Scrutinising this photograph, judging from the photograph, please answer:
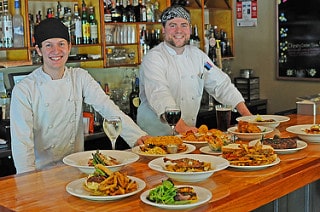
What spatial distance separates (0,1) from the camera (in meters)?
3.81

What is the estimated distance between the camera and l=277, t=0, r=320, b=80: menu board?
16.4 feet

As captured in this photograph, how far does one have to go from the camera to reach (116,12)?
446 centimetres

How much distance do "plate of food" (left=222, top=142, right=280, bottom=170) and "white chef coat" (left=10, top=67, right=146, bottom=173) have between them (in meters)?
0.70

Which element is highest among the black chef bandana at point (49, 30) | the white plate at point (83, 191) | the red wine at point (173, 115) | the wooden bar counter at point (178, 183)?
the black chef bandana at point (49, 30)

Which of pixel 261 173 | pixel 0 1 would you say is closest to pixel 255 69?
pixel 0 1

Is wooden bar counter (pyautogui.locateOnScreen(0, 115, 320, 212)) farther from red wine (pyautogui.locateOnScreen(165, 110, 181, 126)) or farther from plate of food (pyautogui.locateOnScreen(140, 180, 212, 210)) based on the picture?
red wine (pyautogui.locateOnScreen(165, 110, 181, 126))

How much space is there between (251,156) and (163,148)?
1.34ft

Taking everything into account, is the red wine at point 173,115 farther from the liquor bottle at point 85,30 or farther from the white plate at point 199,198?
the liquor bottle at point 85,30

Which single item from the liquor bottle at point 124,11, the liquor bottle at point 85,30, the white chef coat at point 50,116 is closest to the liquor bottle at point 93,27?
the liquor bottle at point 85,30

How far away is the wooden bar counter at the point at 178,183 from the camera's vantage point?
1617 mm

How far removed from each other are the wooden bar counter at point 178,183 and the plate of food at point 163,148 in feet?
0.16

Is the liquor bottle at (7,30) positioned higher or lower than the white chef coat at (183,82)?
higher

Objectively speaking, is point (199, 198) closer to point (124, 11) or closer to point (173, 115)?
point (173, 115)

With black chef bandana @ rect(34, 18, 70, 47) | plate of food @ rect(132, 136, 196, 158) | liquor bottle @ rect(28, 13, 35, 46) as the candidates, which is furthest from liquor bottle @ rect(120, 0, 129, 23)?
plate of food @ rect(132, 136, 196, 158)
